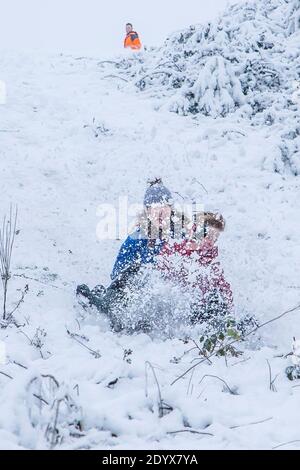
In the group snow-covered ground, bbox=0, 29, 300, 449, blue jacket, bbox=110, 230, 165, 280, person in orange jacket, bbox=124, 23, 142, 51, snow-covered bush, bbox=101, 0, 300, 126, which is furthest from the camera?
person in orange jacket, bbox=124, 23, 142, 51

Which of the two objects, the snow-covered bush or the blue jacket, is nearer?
the blue jacket

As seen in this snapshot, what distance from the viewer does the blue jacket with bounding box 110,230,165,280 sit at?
6000 mm

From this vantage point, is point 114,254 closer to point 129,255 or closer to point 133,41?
point 129,255

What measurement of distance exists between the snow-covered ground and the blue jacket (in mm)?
776

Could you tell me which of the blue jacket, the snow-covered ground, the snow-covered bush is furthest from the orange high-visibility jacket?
the blue jacket

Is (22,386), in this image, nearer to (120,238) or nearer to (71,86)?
(120,238)

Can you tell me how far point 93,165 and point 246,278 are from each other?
4619mm

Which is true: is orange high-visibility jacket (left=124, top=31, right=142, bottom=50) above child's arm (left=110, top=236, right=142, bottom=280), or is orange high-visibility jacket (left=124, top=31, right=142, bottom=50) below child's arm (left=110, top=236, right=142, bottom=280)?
above

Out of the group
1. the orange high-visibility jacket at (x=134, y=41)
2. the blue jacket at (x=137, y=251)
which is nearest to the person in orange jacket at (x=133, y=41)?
the orange high-visibility jacket at (x=134, y=41)

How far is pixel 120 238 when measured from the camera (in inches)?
314

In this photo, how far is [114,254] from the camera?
296 inches

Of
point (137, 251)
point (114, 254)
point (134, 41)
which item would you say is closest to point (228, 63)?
point (134, 41)

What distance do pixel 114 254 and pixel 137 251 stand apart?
1530mm

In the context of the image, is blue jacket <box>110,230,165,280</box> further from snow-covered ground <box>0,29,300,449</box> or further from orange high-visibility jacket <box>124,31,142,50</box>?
orange high-visibility jacket <box>124,31,142,50</box>
